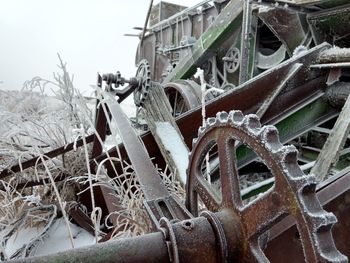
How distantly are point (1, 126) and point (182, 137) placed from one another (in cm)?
190

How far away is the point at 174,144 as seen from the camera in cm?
261

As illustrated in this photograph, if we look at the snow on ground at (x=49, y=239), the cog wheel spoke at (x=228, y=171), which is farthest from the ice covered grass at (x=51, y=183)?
the cog wheel spoke at (x=228, y=171)

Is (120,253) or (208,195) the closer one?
(120,253)

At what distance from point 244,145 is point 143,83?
145 cm

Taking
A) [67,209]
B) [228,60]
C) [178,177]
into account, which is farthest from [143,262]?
[228,60]

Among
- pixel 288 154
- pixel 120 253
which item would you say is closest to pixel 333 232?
pixel 288 154

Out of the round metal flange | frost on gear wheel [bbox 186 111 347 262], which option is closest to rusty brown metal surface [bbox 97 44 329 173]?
frost on gear wheel [bbox 186 111 347 262]

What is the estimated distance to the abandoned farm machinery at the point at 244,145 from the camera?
3.45ft

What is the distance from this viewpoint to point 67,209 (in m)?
3.13

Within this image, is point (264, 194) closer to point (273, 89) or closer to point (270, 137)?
point (270, 137)

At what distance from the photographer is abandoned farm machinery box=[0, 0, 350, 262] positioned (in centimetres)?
105

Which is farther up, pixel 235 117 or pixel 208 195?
pixel 235 117

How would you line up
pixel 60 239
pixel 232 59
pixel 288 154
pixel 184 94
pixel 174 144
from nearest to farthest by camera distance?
pixel 288 154 → pixel 174 144 → pixel 60 239 → pixel 184 94 → pixel 232 59

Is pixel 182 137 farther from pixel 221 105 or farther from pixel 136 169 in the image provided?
pixel 136 169
